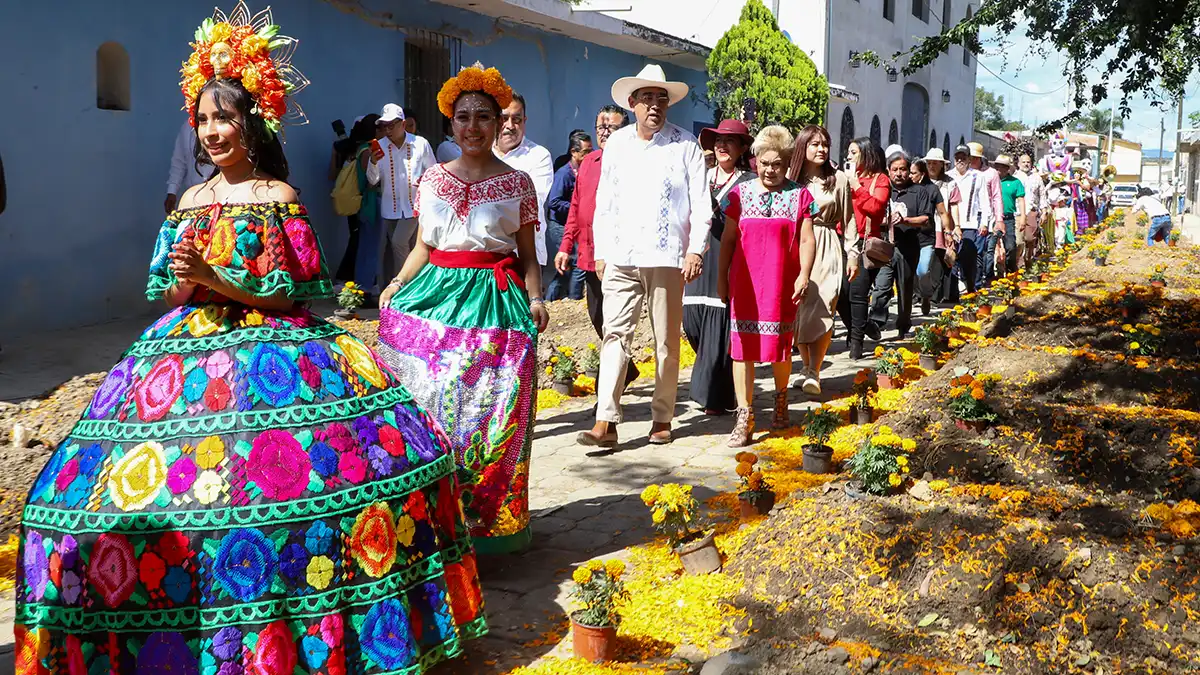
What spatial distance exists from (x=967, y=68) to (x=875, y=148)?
34.5m

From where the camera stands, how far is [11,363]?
881 centimetres

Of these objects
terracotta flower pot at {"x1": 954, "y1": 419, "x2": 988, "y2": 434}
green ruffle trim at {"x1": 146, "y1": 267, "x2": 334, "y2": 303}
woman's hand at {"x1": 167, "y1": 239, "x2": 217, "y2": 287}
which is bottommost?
terracotta flower pot at {"x1": 954, "y1": 419, "x2": 988, "y2": 434}

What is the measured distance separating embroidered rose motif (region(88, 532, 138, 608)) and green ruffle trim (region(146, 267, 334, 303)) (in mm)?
768

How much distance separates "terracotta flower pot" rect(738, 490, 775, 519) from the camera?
223 inches

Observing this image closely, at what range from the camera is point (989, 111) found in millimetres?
103375

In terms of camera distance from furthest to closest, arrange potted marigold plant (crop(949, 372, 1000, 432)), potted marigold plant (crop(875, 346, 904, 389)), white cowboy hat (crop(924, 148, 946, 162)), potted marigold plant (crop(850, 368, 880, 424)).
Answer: white cowboy hat (crop(924, 148, 946, 162)) → potted marigold plant (crop(875, 346, 904, 389)) → potted marigold plant (crop(850, 368, 880, 424)) → potted marigold plant (crop(949, 372, 1000, 432))

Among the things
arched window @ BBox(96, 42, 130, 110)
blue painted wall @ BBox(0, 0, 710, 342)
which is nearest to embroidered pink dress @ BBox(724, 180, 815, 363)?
blue painted wall @ BBox(0, 0, 710, 342)

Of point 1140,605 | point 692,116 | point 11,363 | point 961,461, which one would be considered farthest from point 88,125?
point 692,116

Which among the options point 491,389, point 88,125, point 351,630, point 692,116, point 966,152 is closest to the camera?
point 351,630

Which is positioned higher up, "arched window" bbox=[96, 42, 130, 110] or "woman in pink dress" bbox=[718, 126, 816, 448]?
"arched window" bbox=[96, 42, 130, 110]

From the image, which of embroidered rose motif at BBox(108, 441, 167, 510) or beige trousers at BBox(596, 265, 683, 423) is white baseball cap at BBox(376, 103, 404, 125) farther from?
embroidered rose motif at BBox(108, 441, 167, 510)

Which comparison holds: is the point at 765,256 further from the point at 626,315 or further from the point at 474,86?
the point at 474,86

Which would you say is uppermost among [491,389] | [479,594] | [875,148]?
[875,148]

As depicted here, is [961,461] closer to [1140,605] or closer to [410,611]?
[1140,605]
